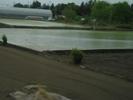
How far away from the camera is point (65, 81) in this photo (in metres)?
7.93

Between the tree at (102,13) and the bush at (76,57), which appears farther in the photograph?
the tree at (102,13)

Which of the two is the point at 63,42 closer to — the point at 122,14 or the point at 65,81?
the point at 65,81

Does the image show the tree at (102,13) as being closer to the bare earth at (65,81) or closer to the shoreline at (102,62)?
the shoreline at (102,62)

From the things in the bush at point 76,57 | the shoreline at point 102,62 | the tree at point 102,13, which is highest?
the bush at point 76,57

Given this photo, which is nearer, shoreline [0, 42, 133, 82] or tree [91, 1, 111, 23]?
shoreline [0, 42, 133, 82]

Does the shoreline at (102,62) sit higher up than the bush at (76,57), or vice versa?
the bush at (76,57)

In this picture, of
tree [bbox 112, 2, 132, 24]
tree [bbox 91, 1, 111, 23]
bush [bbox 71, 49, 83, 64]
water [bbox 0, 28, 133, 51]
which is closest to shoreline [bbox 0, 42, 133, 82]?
bush [bbox 71, 49, 83, 64]

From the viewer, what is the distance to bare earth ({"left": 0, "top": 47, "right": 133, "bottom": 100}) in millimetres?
6621

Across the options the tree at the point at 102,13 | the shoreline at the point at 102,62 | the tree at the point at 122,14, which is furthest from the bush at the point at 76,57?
the tree at the point at 102,13

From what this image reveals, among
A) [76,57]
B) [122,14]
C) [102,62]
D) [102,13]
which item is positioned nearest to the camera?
[76,57]

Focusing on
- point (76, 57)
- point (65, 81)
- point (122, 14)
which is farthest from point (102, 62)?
point (122, 14)

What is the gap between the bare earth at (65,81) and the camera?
6.62 meters

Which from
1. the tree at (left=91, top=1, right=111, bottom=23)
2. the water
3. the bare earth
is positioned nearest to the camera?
the bare earth

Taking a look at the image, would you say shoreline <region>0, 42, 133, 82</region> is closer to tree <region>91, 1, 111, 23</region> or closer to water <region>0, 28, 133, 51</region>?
water <region>0, 28, 133, 51</region>
